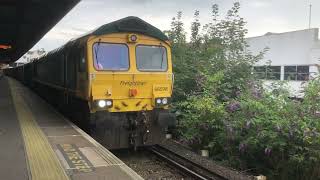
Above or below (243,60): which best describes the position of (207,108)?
below

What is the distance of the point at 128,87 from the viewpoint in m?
10.1

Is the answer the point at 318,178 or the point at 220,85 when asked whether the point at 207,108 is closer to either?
the point at 220,85

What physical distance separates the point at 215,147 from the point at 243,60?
173 inches

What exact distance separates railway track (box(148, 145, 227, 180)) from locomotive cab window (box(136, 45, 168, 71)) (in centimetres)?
207

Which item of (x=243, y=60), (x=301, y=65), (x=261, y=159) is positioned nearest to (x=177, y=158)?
(x=261, y=159)

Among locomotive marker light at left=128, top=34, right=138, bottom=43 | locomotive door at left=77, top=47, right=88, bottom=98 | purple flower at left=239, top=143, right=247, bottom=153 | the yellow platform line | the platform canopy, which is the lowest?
purple flower at left=239, top=143, right=247, bottom=153

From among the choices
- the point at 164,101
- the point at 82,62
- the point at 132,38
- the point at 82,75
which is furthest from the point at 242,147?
the point at 82,62

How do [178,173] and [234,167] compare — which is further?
[234,167]

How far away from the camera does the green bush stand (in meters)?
8.68

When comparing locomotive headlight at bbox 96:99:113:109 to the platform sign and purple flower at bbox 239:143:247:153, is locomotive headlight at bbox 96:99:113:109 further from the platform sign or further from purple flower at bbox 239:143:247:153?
purple flower at bbox 239:143:247:153

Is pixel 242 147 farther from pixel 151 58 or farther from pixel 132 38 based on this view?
pixel 132 38

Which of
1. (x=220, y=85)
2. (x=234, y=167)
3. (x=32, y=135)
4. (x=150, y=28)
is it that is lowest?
(x=234, y=167)

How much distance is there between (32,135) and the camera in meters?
9.59

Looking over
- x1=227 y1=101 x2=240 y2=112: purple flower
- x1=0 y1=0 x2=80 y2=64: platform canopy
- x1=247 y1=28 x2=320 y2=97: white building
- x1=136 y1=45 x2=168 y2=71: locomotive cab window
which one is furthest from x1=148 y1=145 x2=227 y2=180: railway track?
x1=247 y1=28 x2=320 y2=97: white building
